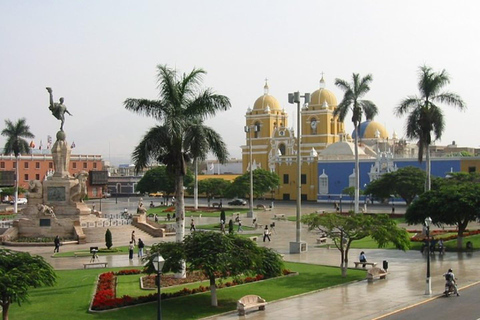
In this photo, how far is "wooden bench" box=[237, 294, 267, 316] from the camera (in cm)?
1948

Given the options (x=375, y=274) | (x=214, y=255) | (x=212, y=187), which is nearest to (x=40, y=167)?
(x=212, y=187)

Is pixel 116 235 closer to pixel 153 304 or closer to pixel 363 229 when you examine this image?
pixel 363 229

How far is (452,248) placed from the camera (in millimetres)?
34844

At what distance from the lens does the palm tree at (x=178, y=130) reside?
25.3 metres

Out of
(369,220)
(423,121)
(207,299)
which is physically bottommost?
(207,299)

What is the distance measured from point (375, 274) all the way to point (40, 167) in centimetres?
8468

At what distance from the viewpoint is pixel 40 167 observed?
101500mm

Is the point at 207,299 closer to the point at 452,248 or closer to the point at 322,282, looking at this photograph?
the point at 322,282

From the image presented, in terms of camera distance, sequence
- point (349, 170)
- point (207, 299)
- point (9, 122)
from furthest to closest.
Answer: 1. point (349, 170)
2. point (9, 122)
3. point (207, 299)

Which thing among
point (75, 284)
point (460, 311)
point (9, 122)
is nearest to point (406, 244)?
point (460, 311)

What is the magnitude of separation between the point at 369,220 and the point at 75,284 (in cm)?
1201

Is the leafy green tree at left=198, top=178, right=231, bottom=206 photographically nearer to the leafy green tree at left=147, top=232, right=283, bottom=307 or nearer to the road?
the leafy green tree at left=147, top=232, right=283, bottom=307

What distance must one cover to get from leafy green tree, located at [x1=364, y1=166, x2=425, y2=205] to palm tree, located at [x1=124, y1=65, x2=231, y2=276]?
39.3 metres

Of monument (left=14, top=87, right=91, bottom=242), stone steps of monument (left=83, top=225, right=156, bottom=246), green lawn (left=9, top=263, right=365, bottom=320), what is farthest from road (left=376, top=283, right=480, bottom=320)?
monument (left=14, top=87, right=91, bottom=242)
